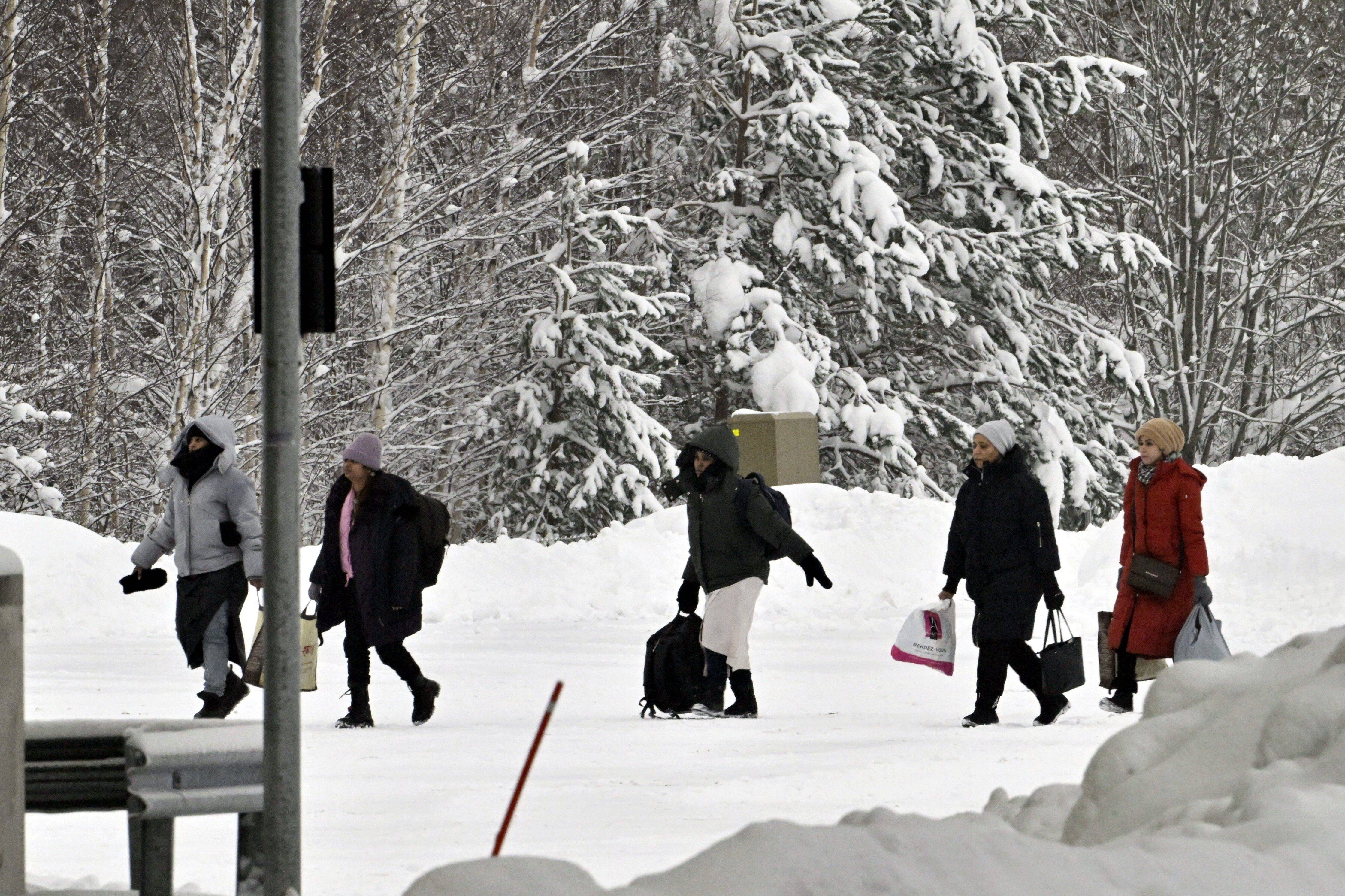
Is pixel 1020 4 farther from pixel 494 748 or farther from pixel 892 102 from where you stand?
pixel 494 748

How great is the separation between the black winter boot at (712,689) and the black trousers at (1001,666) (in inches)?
57.7

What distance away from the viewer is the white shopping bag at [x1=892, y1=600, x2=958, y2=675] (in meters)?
10.3

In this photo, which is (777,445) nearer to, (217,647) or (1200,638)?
(1200,638)

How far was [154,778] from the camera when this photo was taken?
177 inches

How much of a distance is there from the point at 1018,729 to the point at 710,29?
17.0 meters

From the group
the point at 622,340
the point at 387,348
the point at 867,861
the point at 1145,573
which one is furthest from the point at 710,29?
the point at 867,861

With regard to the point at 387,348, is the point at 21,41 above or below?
above

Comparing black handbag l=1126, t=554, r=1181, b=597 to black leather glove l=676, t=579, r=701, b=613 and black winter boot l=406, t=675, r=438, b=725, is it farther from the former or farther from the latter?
black winter boot l=406, t=675, r=438, b=725

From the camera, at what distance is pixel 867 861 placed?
3.10 m

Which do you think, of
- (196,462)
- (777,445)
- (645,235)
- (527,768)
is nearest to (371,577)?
(196,462)

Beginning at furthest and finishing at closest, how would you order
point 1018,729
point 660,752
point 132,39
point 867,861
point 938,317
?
point 938,317 < point 132,39 < point 1018,729 < point 660,752 < point 867,861

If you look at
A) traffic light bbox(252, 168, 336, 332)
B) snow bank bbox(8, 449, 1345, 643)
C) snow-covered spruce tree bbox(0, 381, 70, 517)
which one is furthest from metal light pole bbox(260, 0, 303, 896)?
snow-covered spruce tree bbox(0, 381, 70, 517)

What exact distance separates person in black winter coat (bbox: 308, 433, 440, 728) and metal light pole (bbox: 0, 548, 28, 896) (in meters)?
5.33

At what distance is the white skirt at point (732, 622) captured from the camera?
10.5 meters
